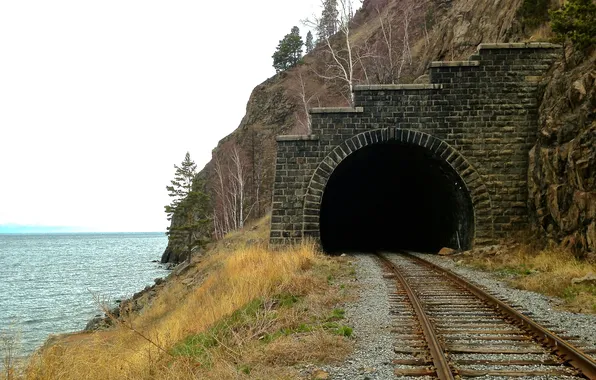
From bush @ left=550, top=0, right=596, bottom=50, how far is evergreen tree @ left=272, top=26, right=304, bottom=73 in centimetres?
6678

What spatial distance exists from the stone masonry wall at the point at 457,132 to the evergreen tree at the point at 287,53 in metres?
63.0

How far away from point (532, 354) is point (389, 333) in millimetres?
1900

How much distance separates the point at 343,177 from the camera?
76.7 ft

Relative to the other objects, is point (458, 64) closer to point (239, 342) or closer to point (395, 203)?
point (395, 203)

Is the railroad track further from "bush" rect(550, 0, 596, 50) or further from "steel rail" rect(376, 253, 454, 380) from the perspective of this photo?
"bush" rect(550, 0, 596, 50)

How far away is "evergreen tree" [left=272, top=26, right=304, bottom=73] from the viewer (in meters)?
79.4

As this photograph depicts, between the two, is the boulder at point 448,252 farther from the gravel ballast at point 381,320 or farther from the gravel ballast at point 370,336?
the gravel ballast at point 370,336

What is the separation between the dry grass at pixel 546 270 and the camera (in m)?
9.20

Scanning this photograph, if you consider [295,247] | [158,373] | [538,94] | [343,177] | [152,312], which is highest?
[538,94]

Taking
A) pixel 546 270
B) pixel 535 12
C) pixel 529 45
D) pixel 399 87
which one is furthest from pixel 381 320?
pixel 535 12

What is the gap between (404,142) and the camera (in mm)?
18234

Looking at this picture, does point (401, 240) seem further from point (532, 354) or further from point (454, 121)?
point (532, 354)

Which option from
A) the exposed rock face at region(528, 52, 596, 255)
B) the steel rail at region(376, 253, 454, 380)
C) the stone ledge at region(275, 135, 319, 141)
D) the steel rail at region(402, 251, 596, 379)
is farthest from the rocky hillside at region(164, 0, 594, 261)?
the stone ledge at region(275, 135, 319, 141)

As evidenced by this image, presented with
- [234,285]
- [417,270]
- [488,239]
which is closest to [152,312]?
[234,285]
